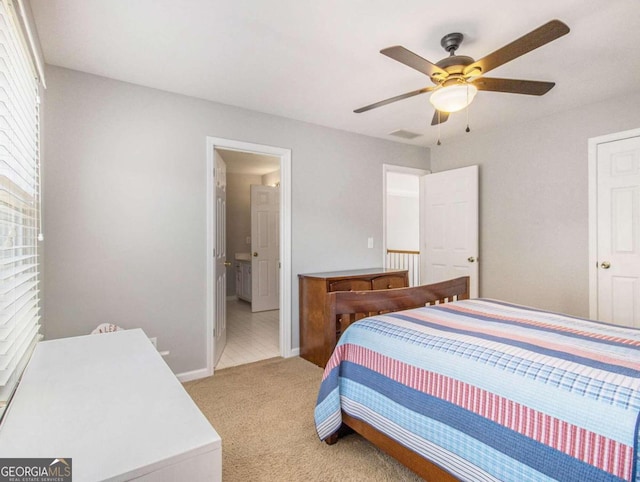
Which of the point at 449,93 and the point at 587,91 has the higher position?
the point at 587,91

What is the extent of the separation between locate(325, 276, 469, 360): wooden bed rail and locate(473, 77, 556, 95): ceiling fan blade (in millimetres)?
1334

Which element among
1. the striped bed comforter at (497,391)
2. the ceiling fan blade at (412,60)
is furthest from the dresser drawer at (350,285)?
the ceiling fan blade at (412,60)

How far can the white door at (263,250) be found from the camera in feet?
18.5

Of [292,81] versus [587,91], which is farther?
[587,91]

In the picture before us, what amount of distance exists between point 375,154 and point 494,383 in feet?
10.9

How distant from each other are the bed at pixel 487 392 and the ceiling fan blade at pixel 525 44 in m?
1.35

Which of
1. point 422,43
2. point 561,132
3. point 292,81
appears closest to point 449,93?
point 422,43

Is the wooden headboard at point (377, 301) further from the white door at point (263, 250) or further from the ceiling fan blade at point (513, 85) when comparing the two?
the white door at point (263, 250)

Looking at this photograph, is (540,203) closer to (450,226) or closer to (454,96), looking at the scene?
(450,226)

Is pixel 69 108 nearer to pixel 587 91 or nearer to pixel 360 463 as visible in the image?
pixel 360 463

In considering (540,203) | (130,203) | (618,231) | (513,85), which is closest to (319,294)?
(130,203)

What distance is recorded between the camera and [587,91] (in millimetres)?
2893

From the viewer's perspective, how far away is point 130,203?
270cm

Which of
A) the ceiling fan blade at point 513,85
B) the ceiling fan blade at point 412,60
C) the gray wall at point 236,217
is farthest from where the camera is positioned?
the gray wall at point 236,217
